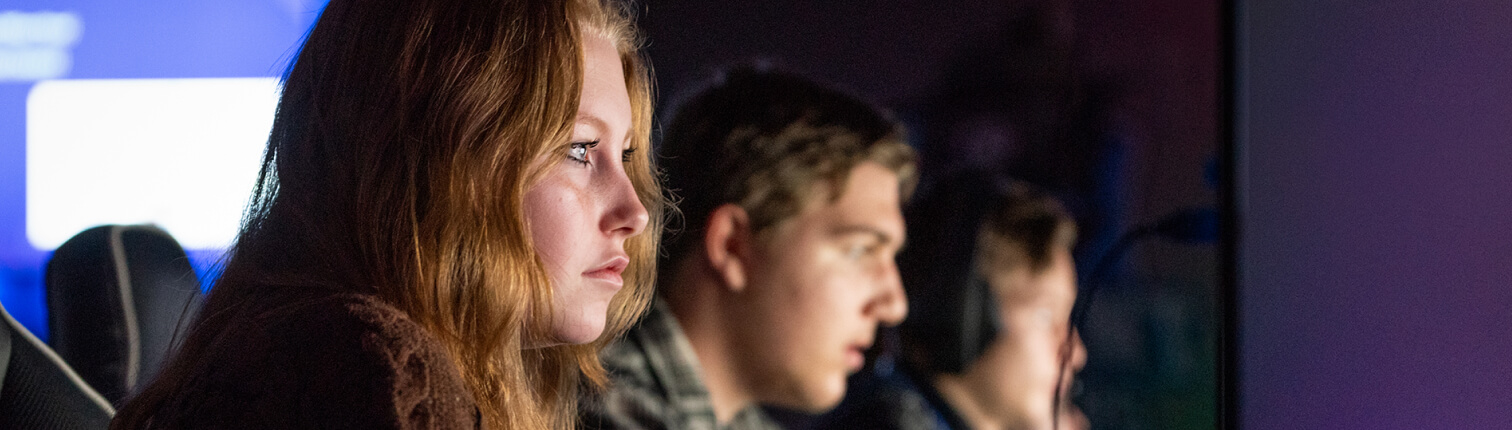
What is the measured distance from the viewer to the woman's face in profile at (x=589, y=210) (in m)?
0.65

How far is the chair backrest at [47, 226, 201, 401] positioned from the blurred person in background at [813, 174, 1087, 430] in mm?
721

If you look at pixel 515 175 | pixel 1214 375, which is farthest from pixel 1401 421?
pixel 515 175

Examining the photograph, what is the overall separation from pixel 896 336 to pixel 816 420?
126mm

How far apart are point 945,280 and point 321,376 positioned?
0.71 meters

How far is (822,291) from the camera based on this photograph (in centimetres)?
101

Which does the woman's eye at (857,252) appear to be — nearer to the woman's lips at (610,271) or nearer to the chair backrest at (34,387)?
the woman's lips at (610,271)

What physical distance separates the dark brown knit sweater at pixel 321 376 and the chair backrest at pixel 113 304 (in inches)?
24.2

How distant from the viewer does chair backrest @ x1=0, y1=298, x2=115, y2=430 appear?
796 mm

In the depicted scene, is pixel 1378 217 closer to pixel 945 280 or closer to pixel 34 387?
pixel 945 280

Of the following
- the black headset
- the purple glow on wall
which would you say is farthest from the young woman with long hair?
the purple glow on wall

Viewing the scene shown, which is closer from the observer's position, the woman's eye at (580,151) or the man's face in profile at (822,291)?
the woman's eye at (580,151)

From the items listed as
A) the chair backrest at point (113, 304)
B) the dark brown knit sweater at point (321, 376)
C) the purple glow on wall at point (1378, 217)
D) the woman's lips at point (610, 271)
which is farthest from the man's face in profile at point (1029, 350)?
the chair backrest at point (113, 304)

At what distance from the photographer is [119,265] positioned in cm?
99

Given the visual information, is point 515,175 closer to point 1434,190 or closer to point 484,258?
point 484,258
